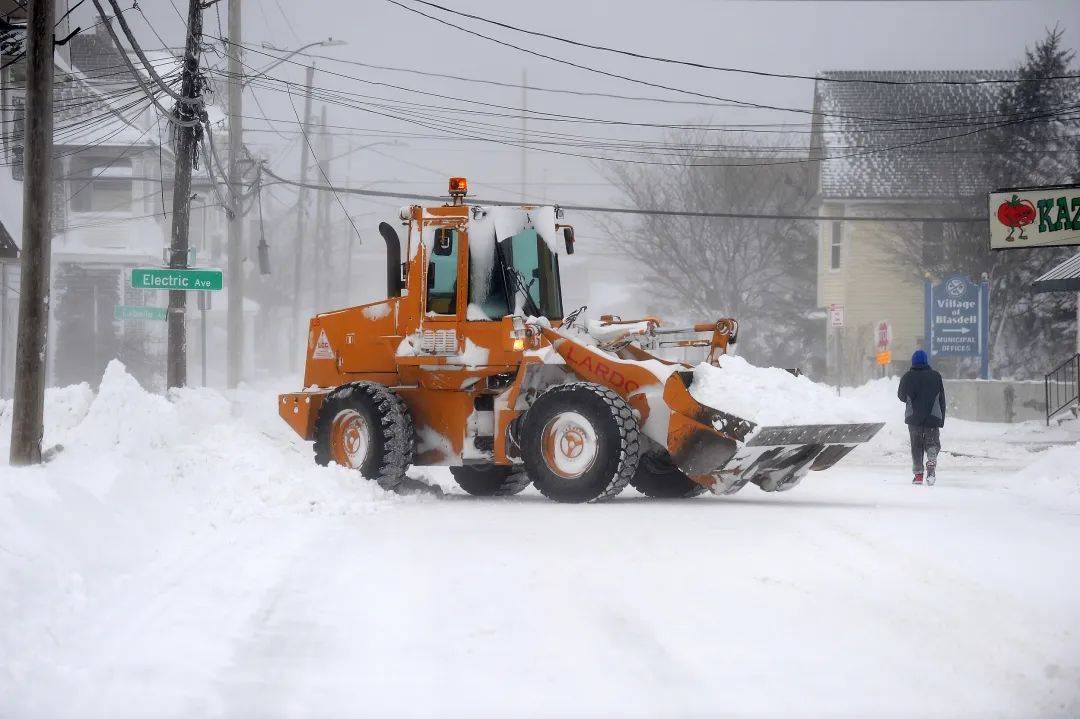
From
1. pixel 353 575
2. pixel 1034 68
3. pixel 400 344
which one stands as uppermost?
pixel 1034 68

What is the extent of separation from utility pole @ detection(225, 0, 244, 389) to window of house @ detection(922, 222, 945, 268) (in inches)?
876

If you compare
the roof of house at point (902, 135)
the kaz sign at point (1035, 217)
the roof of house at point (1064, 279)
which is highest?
the roof of house at point (902, 135)

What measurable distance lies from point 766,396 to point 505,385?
311cm

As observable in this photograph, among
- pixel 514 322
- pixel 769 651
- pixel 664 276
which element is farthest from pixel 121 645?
pixel 664 276

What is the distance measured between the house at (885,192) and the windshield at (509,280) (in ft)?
107

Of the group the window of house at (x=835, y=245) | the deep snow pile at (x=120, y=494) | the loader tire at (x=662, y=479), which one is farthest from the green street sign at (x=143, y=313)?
the window of house at (x=835, y=245)

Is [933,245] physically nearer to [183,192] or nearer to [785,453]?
[183,192]

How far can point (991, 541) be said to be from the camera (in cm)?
1085

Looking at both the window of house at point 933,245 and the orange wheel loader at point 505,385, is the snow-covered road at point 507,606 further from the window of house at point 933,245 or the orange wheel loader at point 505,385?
the window of house at point 933,245

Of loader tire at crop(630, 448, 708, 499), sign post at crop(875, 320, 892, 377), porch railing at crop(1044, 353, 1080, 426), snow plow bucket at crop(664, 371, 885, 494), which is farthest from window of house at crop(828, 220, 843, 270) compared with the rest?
snow plow bucket at crop(664, 371, 885, 494)

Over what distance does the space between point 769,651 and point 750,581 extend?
1.91 m

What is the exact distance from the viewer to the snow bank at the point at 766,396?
13.1 metres

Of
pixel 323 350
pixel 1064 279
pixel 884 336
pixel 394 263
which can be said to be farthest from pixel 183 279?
pixel 884 336

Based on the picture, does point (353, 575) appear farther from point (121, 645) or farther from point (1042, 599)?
point (1042, 599)
